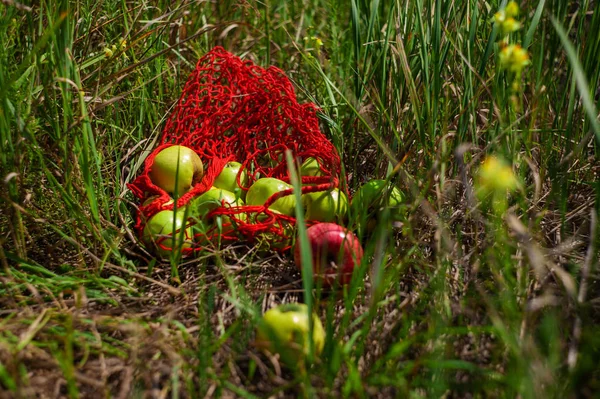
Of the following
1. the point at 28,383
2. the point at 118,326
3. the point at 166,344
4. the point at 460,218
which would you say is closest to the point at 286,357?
the point at 166,344

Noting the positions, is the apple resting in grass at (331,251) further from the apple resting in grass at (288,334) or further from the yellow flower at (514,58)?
the yellow flower at (514,58)

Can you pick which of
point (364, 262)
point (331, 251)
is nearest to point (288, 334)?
point (364, 262)

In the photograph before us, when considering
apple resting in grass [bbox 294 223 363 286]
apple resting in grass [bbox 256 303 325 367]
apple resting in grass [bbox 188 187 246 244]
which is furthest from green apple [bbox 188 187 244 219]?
apple resting in grass [bbox 256 303 325 367]

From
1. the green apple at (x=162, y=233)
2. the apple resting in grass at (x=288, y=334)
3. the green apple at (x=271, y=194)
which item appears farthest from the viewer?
the green apple at (x=271, y=194)

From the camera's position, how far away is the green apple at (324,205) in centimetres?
201

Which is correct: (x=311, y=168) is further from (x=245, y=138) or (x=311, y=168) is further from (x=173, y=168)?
(x=173, y=168)

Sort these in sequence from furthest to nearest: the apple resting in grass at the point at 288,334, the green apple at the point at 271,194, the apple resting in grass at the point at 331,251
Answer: the green apple at the point at 271,194 < the apple resting in grass at the point at 331,251 < the apple resting in grass at the point at 288,334

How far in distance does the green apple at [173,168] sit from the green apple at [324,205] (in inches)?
17.0

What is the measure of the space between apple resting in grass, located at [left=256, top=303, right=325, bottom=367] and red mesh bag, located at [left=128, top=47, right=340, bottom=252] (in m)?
0.58

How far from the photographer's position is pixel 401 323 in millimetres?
1563

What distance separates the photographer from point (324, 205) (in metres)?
2.01

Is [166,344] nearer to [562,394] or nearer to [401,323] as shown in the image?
[401,323]

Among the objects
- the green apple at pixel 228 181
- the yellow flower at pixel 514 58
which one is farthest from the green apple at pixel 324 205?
the yellow flower at pixel 514 58

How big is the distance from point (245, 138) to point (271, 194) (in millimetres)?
412
